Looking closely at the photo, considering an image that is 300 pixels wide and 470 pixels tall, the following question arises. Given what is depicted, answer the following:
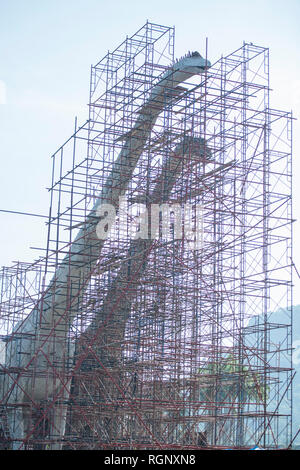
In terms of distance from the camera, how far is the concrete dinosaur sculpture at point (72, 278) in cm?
2738

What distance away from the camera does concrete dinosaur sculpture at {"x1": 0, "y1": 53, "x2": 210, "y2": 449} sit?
27375 millimetres

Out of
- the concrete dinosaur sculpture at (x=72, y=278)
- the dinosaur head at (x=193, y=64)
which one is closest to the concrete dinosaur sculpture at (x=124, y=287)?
the concrete dinosaur sculpture at (x=72, y=278)

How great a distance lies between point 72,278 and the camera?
92.0ft

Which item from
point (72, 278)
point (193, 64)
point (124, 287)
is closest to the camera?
point (124, 287)

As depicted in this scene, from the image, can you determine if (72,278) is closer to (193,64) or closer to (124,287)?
(124,287)

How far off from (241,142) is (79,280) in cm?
782

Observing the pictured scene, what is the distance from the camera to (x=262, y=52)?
30.1 meters

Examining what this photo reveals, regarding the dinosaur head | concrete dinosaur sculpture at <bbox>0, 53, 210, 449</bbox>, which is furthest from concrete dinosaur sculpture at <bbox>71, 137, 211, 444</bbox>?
the dinosaur head

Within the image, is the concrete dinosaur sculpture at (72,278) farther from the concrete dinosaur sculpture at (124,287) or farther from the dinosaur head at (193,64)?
the concrete dinosaur sculpture at (124,287)

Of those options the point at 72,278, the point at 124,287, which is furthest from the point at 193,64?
the point at 72,278

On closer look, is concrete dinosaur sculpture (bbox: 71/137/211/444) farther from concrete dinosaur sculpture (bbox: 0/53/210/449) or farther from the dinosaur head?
the dinosaur head

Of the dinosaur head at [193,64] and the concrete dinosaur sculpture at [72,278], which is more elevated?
the dinosaur head at [193,64]

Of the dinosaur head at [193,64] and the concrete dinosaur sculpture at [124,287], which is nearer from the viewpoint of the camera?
the concrete dinosaur sculpture at [124,287]

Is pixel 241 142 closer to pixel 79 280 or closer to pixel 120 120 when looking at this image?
pixel 120 120
